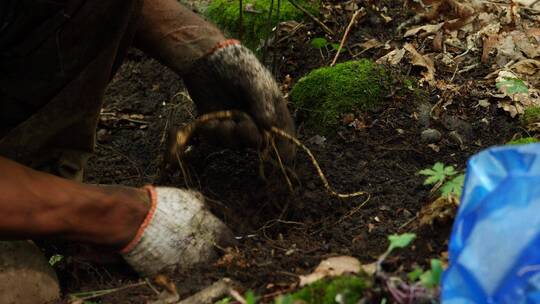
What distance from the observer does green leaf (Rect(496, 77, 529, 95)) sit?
3416mm

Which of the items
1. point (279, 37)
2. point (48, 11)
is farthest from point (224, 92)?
point (279, 37)

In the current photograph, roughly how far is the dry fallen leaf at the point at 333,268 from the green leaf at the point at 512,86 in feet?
4.51

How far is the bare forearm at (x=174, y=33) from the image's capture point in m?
3.13

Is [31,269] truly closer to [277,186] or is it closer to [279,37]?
[277,186]

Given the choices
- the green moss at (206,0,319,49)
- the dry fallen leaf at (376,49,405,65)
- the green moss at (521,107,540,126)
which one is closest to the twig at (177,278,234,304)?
the green moss at (521,107,540,126)

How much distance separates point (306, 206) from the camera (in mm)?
3027

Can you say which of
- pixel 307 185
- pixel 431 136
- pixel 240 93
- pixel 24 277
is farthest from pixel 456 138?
pixel 24 277

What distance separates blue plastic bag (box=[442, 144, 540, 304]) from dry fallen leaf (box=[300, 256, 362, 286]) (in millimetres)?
481

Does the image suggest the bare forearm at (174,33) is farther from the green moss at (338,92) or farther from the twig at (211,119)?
the green moss at (338,92)

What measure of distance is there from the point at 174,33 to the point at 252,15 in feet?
4.38

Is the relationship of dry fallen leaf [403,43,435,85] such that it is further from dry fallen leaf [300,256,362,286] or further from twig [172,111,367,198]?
dry fallen leaf [300,256,362,286]

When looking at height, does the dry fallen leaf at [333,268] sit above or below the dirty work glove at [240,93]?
below

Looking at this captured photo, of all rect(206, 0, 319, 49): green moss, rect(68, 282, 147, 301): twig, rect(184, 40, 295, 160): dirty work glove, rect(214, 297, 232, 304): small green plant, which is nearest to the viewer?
rect(214, 297, 232, 304): small green plant

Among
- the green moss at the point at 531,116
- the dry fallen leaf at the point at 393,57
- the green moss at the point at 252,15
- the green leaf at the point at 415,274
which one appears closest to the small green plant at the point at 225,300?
the green leaf at the point at 415,274
